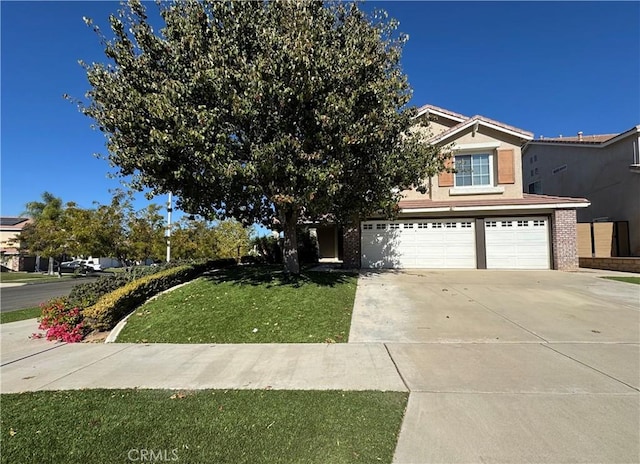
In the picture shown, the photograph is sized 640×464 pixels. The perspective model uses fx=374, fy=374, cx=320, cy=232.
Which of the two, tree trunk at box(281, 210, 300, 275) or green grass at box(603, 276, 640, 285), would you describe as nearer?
green grass at box(603, 276, 640, 285)

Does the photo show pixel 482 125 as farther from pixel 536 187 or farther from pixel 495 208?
pixel 536 187

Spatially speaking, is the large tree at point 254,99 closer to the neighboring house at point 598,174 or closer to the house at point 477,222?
the house at point 477,222

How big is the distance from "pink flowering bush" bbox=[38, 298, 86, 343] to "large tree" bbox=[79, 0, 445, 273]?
12.0ft

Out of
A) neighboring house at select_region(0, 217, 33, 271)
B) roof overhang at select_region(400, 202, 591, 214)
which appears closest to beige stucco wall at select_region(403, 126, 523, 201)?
roof overhang at select_region(400, 202, 591, 214)

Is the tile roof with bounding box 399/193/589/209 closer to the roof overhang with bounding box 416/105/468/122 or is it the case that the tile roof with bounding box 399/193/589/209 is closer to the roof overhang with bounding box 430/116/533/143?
the roof overhang with bounding box 430/116/533/143

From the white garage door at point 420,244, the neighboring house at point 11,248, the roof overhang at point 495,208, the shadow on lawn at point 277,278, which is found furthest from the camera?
the neighboring house at point 11,248

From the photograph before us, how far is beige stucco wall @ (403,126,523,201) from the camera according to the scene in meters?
16.9

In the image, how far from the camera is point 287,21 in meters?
8.59

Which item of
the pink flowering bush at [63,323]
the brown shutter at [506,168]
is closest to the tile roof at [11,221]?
the pink flowering bush at [63,323]

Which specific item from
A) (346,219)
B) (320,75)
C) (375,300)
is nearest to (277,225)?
(346,219)

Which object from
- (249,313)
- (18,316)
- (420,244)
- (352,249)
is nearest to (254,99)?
(249,313)

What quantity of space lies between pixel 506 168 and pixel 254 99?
43.8 feet

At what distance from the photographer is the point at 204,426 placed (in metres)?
3.52

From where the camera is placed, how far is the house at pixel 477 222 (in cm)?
1585
